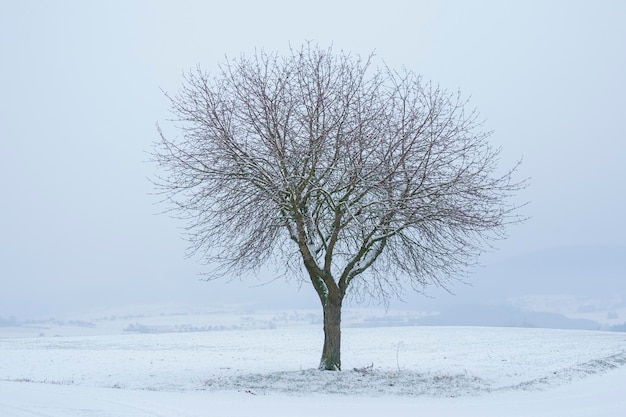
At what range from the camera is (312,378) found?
58.5 ft

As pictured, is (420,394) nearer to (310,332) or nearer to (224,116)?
(224,116)

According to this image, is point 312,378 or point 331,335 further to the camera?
point 331,335

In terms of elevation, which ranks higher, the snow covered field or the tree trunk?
the tree trunk

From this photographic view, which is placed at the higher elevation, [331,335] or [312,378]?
[331,335]

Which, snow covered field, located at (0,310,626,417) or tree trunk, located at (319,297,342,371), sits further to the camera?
tree trunk, located at (319,297,342,371)

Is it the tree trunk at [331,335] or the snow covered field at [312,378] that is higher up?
the tree trunk at [331,335]

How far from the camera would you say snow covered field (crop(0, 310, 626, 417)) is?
13641mm

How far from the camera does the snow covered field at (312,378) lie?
13641mm

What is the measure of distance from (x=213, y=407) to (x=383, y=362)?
1201 centimetres

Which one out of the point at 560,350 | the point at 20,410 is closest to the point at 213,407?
the point at 20,410

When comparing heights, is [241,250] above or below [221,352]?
above

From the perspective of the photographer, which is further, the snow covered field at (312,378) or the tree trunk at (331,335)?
the tree trunk at (331,335)

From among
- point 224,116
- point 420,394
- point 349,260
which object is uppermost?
point 224,116

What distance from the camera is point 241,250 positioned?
19.3 metres
